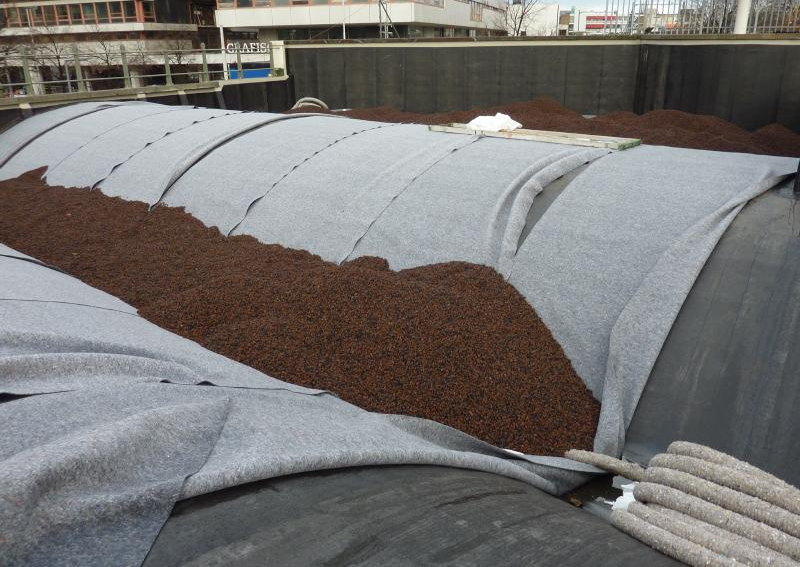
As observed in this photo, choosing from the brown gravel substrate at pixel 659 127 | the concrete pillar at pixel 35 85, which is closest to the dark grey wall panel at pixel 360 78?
the brown gravel substrate at pixel 659 127

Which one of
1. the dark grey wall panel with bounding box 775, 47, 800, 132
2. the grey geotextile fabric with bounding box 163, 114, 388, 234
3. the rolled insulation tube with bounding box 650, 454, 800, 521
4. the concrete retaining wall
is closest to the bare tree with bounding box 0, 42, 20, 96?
the concrete retaining wall

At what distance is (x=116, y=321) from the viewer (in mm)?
3469

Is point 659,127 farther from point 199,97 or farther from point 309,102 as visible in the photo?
point 199,97

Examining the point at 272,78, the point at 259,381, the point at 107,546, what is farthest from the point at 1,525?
the point at 272,78

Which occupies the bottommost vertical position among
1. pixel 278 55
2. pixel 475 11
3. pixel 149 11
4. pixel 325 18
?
pixel 278 55

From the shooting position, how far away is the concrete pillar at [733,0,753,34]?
391 inches

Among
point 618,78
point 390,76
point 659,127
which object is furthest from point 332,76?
point 659,127

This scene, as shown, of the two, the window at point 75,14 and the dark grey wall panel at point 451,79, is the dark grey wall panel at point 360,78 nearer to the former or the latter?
the dark grey wall panel at point 451,79

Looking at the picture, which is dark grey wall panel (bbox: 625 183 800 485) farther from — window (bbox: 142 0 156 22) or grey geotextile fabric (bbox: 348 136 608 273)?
window (bbox: 142 0 156 22)

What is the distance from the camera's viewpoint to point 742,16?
9930 mm

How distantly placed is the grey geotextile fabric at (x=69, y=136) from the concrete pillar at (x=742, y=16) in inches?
353

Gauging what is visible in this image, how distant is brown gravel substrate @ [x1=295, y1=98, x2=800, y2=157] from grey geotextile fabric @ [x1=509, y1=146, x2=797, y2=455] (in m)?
3.00

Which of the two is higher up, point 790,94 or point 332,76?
point 332,76

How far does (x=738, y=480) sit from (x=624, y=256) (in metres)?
1.98
